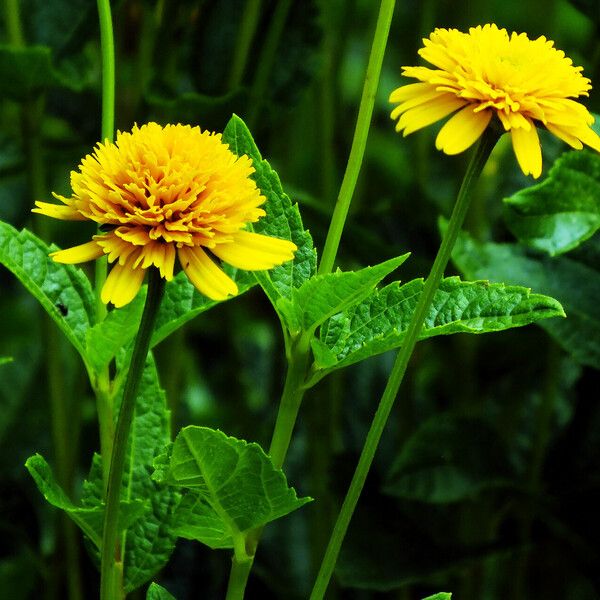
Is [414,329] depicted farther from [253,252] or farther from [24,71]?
[24,71]

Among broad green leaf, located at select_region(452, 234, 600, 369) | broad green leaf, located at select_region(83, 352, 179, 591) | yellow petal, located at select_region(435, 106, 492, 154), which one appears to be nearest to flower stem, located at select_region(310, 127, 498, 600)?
yellow petal, located at select_region(435, 106, 492, 154)

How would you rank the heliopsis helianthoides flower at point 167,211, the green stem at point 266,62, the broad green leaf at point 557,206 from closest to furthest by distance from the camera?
the heliopsis helianthoides flower at point 167,211 < the broad green leaf at point 557,206 < the green stem at point 266,62

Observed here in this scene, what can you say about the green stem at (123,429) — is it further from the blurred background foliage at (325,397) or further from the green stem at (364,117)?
the blurred background foliage at (325,397)

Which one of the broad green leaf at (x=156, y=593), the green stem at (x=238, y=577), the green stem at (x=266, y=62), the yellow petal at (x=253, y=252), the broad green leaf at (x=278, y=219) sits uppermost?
the green stem at (x=266, y=62)

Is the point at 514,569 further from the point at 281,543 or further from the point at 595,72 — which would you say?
the point at 595,72

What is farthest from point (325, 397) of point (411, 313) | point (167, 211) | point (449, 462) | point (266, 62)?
point (167, 211)

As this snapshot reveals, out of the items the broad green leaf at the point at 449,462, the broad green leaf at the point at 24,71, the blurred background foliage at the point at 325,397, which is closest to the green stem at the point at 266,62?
the blurred background foliage at the point at 325,397

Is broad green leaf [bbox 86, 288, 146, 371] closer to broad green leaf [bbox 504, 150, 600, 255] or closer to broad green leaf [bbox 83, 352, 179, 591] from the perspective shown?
broad green leaf [bbox 83, 352, 179, 591]

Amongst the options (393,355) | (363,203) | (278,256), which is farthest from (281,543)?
(278,256)
